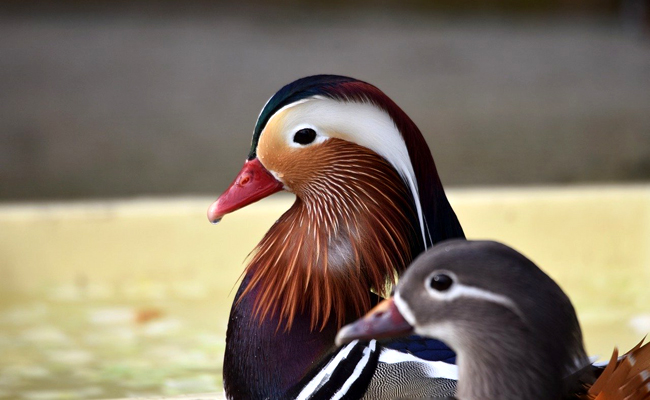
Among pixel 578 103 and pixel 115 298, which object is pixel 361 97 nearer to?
pixel 115 298

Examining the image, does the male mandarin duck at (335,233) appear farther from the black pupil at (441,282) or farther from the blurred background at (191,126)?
the blurred background at (191,126)

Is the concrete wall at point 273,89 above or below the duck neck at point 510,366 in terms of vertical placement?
above

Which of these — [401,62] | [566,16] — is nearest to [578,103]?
[401,62]

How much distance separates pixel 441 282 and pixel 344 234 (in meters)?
0.21

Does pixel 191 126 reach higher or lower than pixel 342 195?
higher

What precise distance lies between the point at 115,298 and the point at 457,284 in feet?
3.96

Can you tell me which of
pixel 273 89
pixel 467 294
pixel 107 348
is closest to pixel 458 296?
pixel 467 294

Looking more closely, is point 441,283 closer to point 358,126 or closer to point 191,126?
point 358,126

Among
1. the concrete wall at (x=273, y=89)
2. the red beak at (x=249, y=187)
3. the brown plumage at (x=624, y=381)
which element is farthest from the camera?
the concrete wall at (x=273, y=89)

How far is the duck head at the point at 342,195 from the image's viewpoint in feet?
2.42

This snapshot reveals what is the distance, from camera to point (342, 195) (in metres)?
0.76

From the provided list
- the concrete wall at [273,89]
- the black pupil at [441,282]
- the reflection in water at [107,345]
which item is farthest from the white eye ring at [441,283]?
the concrete wall at [273,89]

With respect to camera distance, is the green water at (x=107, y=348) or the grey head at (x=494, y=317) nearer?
the grey head at (x=494, y=317)

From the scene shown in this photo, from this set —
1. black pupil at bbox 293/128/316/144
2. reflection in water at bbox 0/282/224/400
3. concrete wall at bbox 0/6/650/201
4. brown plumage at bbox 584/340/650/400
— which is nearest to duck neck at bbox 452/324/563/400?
brown plumage at bbox 584/340/650/400
